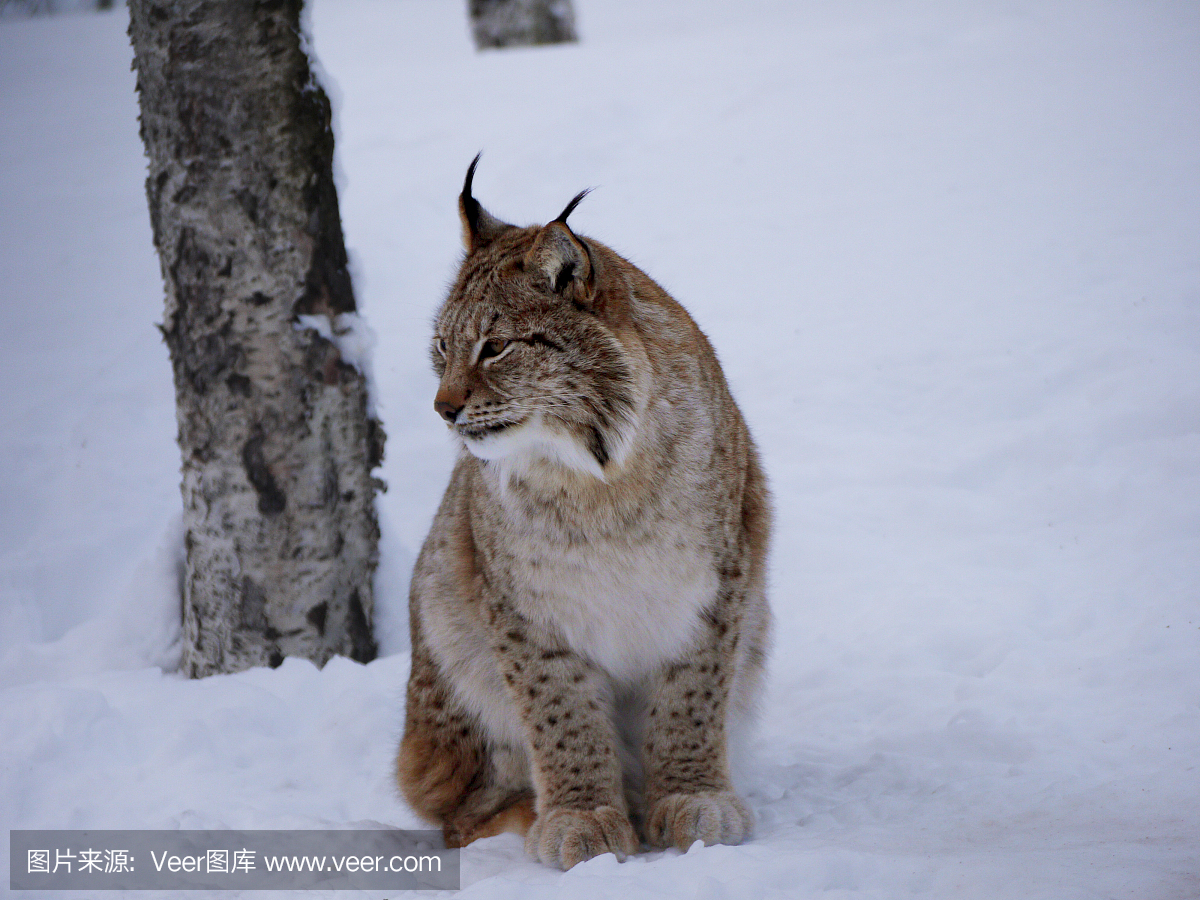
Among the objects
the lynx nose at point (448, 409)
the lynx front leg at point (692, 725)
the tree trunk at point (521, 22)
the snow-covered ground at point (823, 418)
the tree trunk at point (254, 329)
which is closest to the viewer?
the lynx nose at point (448, 409)

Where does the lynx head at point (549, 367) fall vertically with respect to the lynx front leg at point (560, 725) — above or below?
above

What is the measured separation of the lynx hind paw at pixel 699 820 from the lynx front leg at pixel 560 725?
0.28 feet

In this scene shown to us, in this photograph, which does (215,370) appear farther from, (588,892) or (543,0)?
(543,0)

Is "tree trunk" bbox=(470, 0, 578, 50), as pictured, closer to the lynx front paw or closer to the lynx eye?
the lynx eye

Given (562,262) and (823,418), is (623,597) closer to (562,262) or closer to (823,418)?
(562,262)

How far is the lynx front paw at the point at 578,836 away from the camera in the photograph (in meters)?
2.59

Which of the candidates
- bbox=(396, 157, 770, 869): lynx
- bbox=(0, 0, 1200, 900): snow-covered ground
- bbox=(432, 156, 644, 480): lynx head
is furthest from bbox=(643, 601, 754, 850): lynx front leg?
bbox=(432, 156, 644, 480): lynx head

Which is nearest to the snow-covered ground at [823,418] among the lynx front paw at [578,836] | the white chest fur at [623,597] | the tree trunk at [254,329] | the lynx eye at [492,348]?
the lynx front paw at [578,836]

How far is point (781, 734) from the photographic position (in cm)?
352

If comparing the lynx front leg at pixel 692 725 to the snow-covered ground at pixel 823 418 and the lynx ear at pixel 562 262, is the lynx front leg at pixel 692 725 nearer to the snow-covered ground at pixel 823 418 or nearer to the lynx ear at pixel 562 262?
the snow-covered ground at pixel 823 418

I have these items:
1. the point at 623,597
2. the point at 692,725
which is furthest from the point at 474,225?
the point at 692,725

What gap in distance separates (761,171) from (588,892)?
6461 mm

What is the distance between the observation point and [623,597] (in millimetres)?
2650

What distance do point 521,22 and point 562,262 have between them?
396 inches
